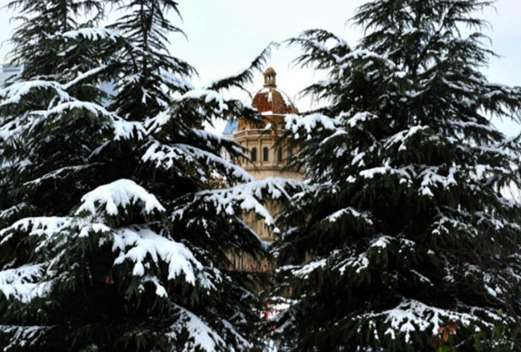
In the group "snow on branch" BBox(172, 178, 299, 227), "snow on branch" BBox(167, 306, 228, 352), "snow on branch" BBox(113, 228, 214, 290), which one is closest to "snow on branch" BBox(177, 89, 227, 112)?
"snow on branch" BBox(172, 178, 299, 227)

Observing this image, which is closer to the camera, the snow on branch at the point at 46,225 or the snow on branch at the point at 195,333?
the snow on branch at the point at 46,225

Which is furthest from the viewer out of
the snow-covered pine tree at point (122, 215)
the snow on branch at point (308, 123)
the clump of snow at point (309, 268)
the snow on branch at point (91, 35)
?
the snow on branch at point (308, 123)

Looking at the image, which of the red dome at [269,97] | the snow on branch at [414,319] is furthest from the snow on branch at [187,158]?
the red dome at [269,97]

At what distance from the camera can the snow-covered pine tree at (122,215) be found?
276 inches

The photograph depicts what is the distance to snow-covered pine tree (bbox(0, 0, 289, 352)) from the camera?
702cm

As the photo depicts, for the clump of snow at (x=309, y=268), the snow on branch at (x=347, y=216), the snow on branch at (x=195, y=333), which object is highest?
the snow on branch at (x=347, y=216)

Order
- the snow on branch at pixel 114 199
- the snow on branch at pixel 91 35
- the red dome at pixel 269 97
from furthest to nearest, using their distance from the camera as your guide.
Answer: the red dome at pixel 269 97 → the snow on branch at pixel 91 35 → the snow on branch at pixel 114 199

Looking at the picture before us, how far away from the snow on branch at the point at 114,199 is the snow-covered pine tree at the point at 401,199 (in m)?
2.61

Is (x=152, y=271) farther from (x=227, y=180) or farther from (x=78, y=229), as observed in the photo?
(x=227, y=180)

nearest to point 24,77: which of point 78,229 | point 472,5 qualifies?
point 78,229

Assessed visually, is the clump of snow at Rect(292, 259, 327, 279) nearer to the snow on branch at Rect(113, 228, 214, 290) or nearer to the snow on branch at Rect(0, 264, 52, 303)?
the snow on branch at Rect(113, 228, 214, 290)

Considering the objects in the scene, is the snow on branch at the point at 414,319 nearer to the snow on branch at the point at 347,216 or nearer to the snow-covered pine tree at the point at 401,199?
the snow-covered pine tree at the point at 401,199

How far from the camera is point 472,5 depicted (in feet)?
34.9

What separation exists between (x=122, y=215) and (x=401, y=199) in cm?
375
